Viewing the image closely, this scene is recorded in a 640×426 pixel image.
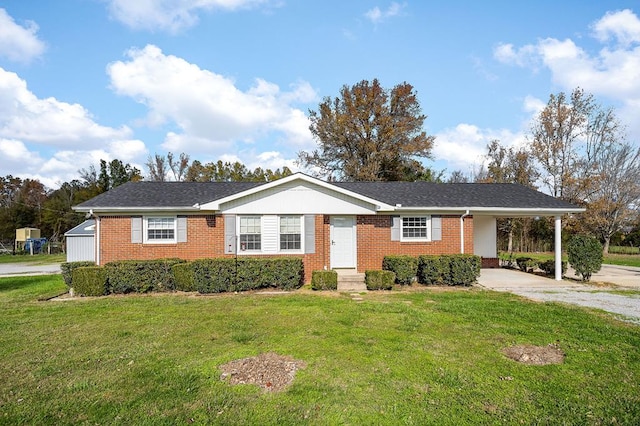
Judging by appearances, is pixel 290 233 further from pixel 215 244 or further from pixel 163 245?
pixel 163 245

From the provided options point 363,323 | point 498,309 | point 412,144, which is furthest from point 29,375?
point 412,144

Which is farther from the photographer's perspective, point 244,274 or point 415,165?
point 415,165

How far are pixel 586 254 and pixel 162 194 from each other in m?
16.2

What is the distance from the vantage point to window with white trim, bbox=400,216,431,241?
1397 cm

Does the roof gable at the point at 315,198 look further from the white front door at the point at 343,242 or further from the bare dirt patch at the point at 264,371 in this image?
the bare dirt patch at the point at 264,371

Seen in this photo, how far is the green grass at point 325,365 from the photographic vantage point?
3750mm

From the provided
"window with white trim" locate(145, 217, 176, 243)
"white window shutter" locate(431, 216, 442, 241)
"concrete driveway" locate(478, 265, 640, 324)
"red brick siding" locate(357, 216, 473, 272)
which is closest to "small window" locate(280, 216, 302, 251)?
"red brick siding" locate(357, 216, 473, 272)

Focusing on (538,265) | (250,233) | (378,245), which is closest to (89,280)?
(250,233)

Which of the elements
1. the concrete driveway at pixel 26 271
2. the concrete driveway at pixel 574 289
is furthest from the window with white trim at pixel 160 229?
the concrete driveway at pixel 574 289

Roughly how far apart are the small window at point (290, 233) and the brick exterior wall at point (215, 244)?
0.56 m

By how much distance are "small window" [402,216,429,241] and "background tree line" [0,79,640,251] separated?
57.0 ft

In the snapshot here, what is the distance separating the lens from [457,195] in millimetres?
15352

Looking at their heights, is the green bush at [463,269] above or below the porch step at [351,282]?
above

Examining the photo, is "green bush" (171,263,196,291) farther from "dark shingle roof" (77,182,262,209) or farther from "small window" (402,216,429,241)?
"small window" (402,216,429,241)
